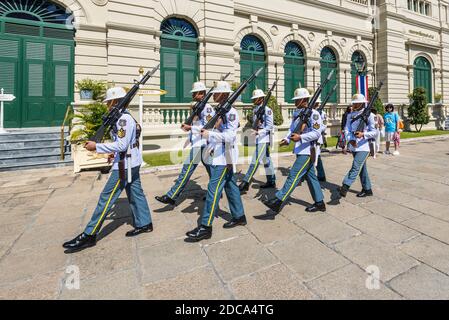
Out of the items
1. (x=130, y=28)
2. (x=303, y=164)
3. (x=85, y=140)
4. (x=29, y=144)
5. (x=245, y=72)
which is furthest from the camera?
(x=245, y=72)

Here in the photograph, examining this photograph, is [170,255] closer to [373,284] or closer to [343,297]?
[343,297]

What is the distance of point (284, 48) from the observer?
1596 centimetres

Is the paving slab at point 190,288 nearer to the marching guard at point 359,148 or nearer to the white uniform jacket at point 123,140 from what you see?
the white uniform jacket at point 123,140

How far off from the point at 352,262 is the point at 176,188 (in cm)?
302

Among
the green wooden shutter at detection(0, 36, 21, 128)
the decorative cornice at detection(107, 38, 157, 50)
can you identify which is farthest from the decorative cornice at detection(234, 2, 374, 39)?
the green wooden shutter at detection(0, 36, 21, 128)

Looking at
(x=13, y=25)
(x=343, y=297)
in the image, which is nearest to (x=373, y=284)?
(x=343, y=297)

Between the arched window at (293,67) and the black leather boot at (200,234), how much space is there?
14.2 m

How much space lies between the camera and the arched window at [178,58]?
12.5 meters

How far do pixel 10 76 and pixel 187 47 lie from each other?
738 centimetres

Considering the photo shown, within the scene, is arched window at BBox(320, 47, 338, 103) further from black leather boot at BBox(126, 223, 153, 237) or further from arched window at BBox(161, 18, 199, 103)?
black leather boot at BBox(126, 223, 153, 237)

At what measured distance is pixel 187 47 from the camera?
13.0 metres

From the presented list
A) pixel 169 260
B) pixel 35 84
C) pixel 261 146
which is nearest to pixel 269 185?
pixel 261 146

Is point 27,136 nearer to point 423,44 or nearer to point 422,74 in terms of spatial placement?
point 423,44

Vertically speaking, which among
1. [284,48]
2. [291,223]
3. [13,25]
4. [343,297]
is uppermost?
[284,48]
